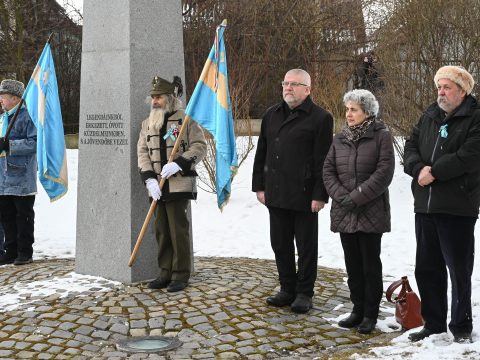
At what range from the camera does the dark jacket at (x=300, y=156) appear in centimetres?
578

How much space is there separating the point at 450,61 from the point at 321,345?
8158 millimetres

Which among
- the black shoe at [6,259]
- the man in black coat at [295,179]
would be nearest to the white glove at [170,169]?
the man in black coat at [295,179]

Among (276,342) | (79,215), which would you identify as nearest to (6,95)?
(79,215)

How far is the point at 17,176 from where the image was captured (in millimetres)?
7801

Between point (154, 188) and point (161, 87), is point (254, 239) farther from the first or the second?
point (161, 87)

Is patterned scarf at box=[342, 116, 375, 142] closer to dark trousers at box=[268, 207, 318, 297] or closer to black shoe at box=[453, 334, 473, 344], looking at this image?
dark trousers at box=[268, 207, 318, 297]

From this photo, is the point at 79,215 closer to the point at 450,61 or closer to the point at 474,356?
the point at 474,356

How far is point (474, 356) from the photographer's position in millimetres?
4695

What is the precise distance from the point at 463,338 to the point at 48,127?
14.7 feet

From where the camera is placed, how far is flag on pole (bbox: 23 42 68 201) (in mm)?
7270

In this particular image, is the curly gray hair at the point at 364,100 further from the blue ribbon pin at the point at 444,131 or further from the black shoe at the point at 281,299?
the black shoe at the point at 281,299

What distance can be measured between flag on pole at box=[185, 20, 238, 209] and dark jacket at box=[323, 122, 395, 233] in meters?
1.17

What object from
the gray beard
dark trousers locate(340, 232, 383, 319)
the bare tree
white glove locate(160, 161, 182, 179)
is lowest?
dark trousers locate(340, 232, 383, 319)

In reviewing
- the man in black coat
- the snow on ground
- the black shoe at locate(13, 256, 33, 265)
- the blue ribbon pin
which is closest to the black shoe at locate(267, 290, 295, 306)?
the man in black coat
